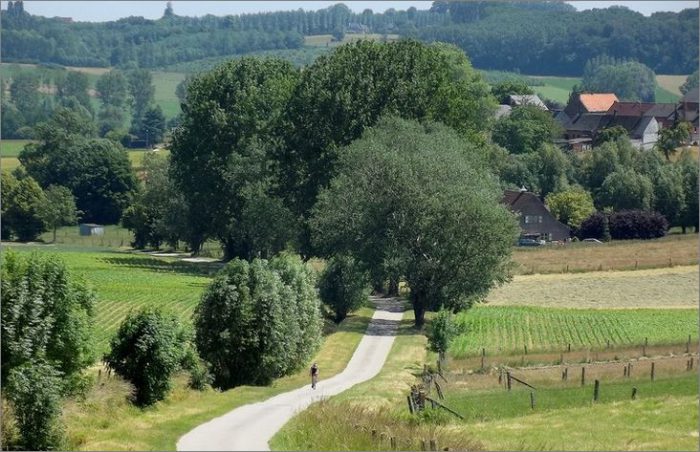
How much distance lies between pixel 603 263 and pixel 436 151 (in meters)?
25.0

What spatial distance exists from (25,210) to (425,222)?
220 feet

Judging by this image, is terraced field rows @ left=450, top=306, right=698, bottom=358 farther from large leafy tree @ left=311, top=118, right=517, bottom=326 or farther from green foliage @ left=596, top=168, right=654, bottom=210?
green foliage @ left=596, top=168, right=654, bottom=210

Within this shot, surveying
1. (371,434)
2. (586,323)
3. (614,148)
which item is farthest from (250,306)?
(614,148)

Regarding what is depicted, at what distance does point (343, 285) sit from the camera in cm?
7288

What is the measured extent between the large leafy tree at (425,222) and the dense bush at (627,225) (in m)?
42.7

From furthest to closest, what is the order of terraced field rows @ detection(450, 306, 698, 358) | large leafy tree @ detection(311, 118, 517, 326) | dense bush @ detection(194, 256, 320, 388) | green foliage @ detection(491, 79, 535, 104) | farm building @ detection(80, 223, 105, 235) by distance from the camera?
green foliage @ detection(491, 79, 535, 104), farm building @ detection(80, 223, 105, 235), large leafy tree @ detection(311, 118, 517, 326), terraced field rows @ detection(450, 306, 698, 358), dense bush @ detection(194, 256, 320, 388)

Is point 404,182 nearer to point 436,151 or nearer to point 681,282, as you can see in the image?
point 436,151

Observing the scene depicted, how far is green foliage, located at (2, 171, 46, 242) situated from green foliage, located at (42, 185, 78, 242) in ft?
2.16

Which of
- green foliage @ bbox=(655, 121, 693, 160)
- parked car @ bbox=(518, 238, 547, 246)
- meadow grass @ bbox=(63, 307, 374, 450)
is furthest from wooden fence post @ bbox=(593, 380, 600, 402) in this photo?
green foliage @ bbox=(655, 121, 693, 160)

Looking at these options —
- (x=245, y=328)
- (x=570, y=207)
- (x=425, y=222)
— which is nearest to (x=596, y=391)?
(x=245, y=328)

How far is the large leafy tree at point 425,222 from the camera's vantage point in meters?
71.2

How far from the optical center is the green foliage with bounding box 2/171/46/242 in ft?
426

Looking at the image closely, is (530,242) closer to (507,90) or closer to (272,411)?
(507,90)

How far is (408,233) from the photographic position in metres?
72.6
